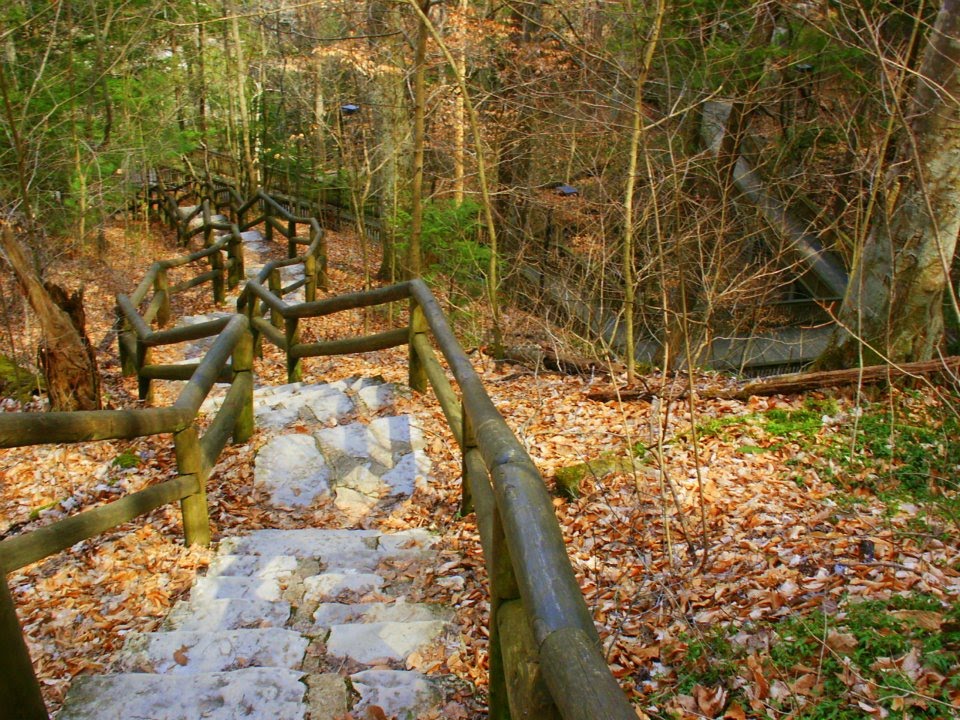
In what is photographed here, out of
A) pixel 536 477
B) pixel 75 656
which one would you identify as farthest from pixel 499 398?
pixel 536 477

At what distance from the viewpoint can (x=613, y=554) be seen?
3.87m

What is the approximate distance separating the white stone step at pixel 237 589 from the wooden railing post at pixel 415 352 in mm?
2361

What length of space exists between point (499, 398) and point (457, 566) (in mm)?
3016

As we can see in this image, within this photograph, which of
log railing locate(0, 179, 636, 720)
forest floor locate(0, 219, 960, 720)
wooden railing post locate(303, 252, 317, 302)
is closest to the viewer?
log railing locate(0, 179, 636, 720)

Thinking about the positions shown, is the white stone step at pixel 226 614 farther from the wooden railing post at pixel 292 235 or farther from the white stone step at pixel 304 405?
the wooden railing post at pixel 292 235

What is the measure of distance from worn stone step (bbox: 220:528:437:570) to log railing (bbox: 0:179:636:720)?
31 cm

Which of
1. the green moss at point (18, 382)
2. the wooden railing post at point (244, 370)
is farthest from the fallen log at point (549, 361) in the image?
the green moss at point (18, 382)

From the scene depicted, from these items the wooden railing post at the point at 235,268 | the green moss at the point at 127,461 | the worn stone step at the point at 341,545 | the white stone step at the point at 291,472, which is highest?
the worn stone step at the point at 341,545

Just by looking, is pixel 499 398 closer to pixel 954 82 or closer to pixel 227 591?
pixel 227 591

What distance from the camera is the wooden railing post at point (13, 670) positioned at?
75.3 inches

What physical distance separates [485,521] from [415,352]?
10.6ft

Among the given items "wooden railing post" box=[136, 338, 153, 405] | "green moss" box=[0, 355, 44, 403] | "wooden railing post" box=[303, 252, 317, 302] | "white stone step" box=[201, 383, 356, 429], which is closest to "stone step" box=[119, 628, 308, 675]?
"white stone step" box=[201, 383, 356, 429]

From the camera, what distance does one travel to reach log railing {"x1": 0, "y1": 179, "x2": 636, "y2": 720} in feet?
4.48

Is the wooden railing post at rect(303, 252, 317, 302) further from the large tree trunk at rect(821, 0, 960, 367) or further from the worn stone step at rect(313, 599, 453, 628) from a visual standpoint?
the worn stone step at rect(313, 599, 453, 628)
